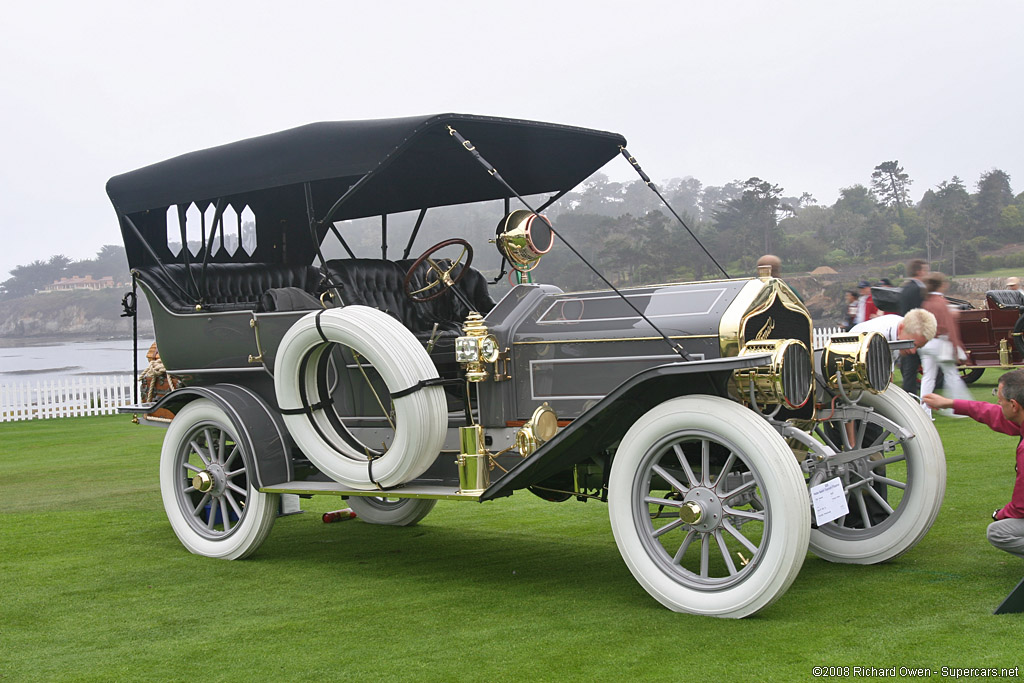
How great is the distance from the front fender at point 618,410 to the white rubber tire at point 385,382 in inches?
18.4

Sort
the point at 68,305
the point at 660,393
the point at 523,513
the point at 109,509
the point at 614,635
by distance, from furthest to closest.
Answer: the point at 68,305 < the point at 109,509 < the point at 523,513 < the point at 660,393 < the point at 614,635

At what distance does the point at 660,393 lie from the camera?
14.2ft

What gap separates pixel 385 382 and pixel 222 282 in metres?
2.07

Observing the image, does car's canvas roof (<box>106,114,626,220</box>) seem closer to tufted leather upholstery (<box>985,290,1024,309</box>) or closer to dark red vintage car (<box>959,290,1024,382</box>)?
dark red vintage car (<box>959,290,1024,382</box>)

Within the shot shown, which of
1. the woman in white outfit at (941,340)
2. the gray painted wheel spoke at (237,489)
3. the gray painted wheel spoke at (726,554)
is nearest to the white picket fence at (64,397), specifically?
the woman in white outfit at (941,340)

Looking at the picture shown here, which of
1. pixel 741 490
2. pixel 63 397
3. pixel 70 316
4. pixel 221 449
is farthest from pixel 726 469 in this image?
pixel 70 316

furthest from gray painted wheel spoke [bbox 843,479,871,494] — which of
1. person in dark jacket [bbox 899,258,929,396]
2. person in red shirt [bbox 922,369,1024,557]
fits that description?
person in dark jacket [bbox 899,258,929,396]

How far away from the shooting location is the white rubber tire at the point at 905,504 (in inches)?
184

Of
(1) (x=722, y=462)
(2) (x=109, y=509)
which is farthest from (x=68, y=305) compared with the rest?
(1) (x=722, y=462)

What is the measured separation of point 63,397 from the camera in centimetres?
1748

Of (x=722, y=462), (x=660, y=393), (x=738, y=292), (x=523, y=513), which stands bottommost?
(x=523, y=513)

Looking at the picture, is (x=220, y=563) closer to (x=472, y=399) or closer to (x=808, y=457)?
(x=472, y=399)

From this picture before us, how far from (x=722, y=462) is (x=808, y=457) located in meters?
0.39

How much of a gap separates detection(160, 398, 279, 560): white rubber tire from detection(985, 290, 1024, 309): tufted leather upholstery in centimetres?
1161
